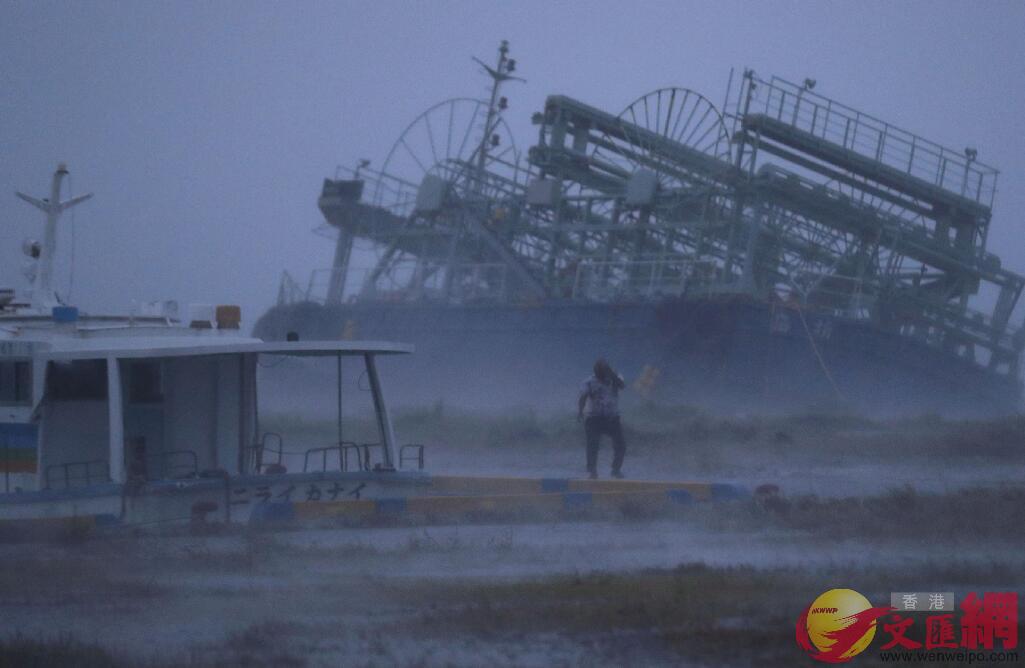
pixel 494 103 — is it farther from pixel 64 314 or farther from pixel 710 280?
pixel 64 314

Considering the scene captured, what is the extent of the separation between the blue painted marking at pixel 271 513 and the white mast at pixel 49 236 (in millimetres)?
4101

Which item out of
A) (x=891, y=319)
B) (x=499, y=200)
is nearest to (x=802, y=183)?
(x=891, y=319)

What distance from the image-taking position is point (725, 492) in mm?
12000

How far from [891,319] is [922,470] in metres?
20.4

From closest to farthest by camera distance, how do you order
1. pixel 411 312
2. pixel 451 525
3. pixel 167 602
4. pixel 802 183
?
pixel 167 602
pixel 451 525
pixel 802 183
pixel 411 312

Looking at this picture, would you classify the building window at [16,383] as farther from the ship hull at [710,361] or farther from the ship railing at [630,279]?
the ship railing at [630,279]

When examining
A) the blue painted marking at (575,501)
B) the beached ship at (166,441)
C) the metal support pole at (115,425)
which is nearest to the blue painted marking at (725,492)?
the beached ship at (166,441)

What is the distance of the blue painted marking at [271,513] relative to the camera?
10.5 metres

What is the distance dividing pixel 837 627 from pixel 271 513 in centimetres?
566

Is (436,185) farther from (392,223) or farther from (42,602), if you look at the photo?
(42,602)

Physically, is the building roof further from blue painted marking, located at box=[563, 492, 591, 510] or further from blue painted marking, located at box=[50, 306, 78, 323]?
blue painted marking, located at box=[563, 492, 591, 510]

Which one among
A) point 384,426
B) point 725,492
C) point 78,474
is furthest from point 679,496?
point 78,474

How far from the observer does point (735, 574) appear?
25.5 feet

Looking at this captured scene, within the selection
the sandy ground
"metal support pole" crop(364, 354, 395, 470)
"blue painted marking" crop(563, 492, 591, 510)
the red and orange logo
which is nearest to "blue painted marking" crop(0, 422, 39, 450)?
the sandy ground
